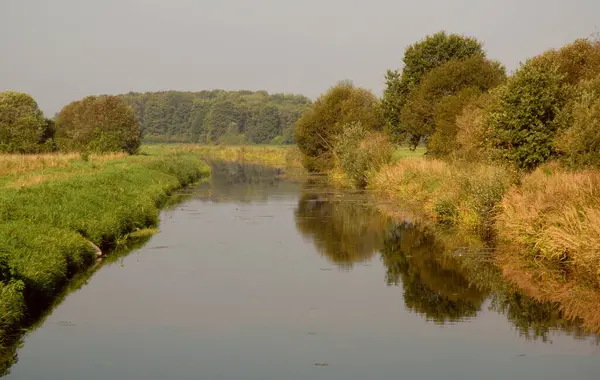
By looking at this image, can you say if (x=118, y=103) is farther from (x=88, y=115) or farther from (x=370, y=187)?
(x=370, y=187)

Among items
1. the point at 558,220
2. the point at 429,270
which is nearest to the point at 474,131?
the point at 429,270

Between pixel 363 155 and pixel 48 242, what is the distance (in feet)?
106

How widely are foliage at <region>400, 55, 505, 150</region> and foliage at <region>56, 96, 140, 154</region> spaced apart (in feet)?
125

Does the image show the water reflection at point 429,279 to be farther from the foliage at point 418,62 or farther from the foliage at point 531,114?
the foliage at point 418,62

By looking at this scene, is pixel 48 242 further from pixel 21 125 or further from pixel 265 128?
pixel 265 128

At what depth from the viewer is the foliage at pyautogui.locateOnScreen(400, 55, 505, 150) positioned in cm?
4862

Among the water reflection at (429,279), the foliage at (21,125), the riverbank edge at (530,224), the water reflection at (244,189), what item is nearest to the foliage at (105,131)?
the foliage at (21,125)

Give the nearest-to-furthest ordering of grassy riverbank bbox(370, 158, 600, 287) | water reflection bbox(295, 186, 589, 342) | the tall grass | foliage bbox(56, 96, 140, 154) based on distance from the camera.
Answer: water reflection bbox(295, 186, 589, 342), grassy riverbank bbox(370, 158, 600, 287), the tall grass, foliage bbox(56, 96, 140, 154)

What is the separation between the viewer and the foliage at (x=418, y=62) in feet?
180

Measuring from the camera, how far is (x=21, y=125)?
258ft

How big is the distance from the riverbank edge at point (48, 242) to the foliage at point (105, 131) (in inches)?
1697

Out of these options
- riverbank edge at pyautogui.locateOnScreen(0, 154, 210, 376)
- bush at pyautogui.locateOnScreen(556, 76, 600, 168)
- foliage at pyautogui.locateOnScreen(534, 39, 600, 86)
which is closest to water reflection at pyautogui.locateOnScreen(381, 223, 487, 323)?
bush at pyautogui.locateOnScreen(556, 76, 600, 168)

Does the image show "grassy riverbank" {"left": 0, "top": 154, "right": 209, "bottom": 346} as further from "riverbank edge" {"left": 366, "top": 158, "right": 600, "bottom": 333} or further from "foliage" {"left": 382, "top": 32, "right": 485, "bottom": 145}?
"foliage" {"left": 382, "top": 32, "right": 485, "bottom": 145}

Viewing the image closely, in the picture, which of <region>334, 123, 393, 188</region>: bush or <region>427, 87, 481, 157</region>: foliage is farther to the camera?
<region>334, 123, 393, 188</region>: bush
